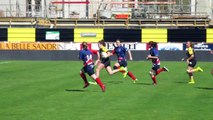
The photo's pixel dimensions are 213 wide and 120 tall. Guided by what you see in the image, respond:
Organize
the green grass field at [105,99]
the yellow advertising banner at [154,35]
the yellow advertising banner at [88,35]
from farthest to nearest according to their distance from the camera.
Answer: the yellow advertising banner at [88,35] < the yellow advertising banner at [154,35] < the green grass field at [105,99]

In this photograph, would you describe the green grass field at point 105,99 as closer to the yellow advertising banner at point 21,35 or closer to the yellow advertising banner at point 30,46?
the yellow advertising banner at point 30,46

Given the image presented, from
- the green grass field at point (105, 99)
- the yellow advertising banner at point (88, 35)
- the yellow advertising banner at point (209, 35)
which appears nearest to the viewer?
the green grass field at point (105, 99)

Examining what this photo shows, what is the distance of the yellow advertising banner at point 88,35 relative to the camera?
157ft

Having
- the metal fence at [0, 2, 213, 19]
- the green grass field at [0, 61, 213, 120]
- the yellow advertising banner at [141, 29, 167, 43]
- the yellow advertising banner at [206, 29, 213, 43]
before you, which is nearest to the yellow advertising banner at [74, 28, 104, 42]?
the yellow advertising banner at [141, 29, 167, 43]

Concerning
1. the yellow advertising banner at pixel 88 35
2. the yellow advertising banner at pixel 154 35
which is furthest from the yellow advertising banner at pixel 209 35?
the yellow advertising banner at pixel 88 35

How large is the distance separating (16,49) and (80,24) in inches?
436

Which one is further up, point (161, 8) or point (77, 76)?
point (161, 8)

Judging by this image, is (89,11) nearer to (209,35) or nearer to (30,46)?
(30,46)

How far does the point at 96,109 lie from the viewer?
1673 centimetres

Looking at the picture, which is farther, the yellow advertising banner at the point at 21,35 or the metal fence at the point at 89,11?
the metal fence at the point at 89,11

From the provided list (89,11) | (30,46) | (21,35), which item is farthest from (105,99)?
(89,11)

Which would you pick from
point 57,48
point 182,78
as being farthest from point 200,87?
point 57,48

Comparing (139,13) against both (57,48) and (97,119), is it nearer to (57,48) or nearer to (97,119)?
(57,48)

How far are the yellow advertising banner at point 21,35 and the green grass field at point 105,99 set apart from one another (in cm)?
1941
